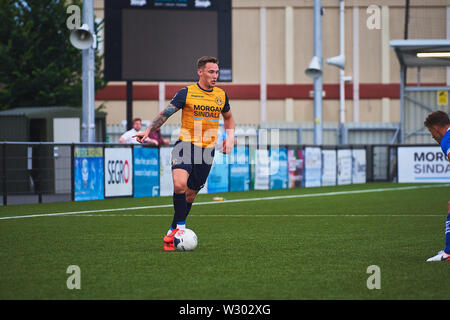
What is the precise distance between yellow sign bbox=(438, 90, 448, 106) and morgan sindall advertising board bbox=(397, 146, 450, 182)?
457 centimetres

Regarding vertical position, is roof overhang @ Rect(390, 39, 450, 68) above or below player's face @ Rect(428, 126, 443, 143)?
above

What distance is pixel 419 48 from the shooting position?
29688 millimetres

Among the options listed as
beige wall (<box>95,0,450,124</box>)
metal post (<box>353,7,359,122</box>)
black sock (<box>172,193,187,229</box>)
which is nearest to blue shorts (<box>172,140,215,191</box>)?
black sock (<box>172,193,187,229</box>)

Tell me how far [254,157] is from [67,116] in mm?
6038

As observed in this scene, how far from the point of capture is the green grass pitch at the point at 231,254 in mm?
6363

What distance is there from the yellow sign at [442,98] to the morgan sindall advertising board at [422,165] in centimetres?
457

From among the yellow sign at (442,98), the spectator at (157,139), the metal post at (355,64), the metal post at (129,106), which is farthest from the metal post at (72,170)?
the metal post at (355,64)

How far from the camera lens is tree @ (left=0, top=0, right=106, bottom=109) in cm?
3092

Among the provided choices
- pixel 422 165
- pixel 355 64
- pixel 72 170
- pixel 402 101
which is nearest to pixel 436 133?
pixel 72 170

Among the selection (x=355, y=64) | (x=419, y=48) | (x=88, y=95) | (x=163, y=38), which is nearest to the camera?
(x=88, y=95)

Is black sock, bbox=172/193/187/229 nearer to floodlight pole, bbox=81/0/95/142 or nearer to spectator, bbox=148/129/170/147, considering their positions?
floodlight pole, bbox=81/0/95/142

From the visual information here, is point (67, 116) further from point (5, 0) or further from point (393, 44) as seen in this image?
point (393, 44)

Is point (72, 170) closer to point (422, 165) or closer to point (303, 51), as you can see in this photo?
point (422, 165)

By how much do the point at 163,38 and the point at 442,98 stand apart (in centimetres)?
1616
